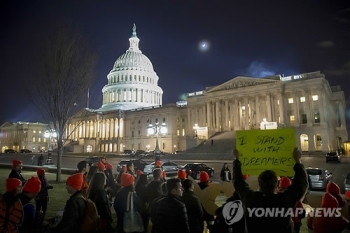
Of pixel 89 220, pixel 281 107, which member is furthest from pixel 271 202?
pixel 281 107

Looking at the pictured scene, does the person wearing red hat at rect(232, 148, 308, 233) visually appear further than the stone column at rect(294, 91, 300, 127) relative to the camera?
No

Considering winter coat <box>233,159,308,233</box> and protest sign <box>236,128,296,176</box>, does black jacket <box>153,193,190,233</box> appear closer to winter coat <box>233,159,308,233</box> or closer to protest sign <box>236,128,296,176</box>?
winter coat <box>233,159,308,233</box>

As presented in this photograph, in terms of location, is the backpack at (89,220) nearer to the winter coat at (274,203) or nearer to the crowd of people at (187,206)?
the crowd of people at (187,206)

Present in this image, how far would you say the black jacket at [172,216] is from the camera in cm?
415

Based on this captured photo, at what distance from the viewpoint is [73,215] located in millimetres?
4078

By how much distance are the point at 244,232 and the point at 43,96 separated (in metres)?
18.2

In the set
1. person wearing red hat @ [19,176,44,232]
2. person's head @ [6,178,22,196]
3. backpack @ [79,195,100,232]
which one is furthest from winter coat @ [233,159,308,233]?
person wearing red hat @ [19,176,44,232]

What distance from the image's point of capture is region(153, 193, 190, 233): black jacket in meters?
4.15

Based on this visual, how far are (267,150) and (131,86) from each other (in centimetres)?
10515

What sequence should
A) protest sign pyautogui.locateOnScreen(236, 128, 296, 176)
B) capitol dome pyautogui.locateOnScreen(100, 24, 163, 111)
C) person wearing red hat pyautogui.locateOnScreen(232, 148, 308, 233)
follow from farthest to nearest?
capitol dome pyautogui.locateOnScreen(100, 24, 163, 111) < protest sign pyautogui.locateOnScreen(236, 128, 296, 176) < person wearing red hat pyautogui.locateOnScreen(232, 148, 308, 233)

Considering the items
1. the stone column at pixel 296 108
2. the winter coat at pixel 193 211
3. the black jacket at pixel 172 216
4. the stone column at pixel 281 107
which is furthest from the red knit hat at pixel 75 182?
the stone column at pixel 296 108

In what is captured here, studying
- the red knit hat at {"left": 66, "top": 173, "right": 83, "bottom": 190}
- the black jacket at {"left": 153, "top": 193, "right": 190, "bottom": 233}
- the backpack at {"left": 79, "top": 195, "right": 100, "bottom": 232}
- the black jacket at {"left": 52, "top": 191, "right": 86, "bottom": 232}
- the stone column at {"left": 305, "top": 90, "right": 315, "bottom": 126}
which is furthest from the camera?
the stone column at {"left": 305, "top": 90, "right": 315, "bottom": 126}

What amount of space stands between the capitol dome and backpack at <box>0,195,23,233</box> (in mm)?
99615

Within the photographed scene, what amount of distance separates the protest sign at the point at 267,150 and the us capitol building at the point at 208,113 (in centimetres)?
2802
